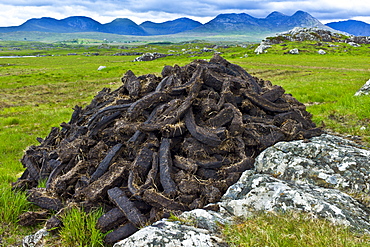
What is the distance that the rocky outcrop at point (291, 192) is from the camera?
4.11m

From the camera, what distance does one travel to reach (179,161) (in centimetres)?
600

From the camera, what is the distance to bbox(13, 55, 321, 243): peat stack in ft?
17.5

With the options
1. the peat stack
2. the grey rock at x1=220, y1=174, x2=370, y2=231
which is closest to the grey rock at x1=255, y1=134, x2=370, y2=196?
the grey rock at x1=220, y1=174, x2=370, y2=231

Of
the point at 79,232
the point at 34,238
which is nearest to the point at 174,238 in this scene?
the point at 79,232

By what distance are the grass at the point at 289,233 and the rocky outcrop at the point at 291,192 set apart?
0.22 metres

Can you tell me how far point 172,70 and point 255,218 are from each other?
5679 mm

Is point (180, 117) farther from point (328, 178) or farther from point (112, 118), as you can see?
point (328, 178)

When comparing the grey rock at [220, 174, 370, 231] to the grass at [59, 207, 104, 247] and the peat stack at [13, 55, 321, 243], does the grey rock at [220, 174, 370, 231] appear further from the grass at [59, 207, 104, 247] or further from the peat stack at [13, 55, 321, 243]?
the grass at [59, 207, 104, 247]

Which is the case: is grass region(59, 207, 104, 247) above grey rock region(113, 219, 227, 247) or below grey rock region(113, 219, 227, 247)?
below

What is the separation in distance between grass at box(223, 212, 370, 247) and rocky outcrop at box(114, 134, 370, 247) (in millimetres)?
224

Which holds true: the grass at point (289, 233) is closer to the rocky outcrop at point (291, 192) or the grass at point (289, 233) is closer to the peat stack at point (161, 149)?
the rocky outcrop at point (291, 192)

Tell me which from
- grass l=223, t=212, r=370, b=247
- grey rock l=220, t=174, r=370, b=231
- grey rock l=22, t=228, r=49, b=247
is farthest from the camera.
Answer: grey rock l=22, t=228, r=49, b=247

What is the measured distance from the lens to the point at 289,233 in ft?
12.5

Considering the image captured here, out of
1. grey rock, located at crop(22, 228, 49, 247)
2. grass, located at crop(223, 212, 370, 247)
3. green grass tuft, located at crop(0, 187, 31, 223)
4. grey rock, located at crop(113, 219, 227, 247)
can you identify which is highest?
grass, located at crop(223, 212, 370, 247)
